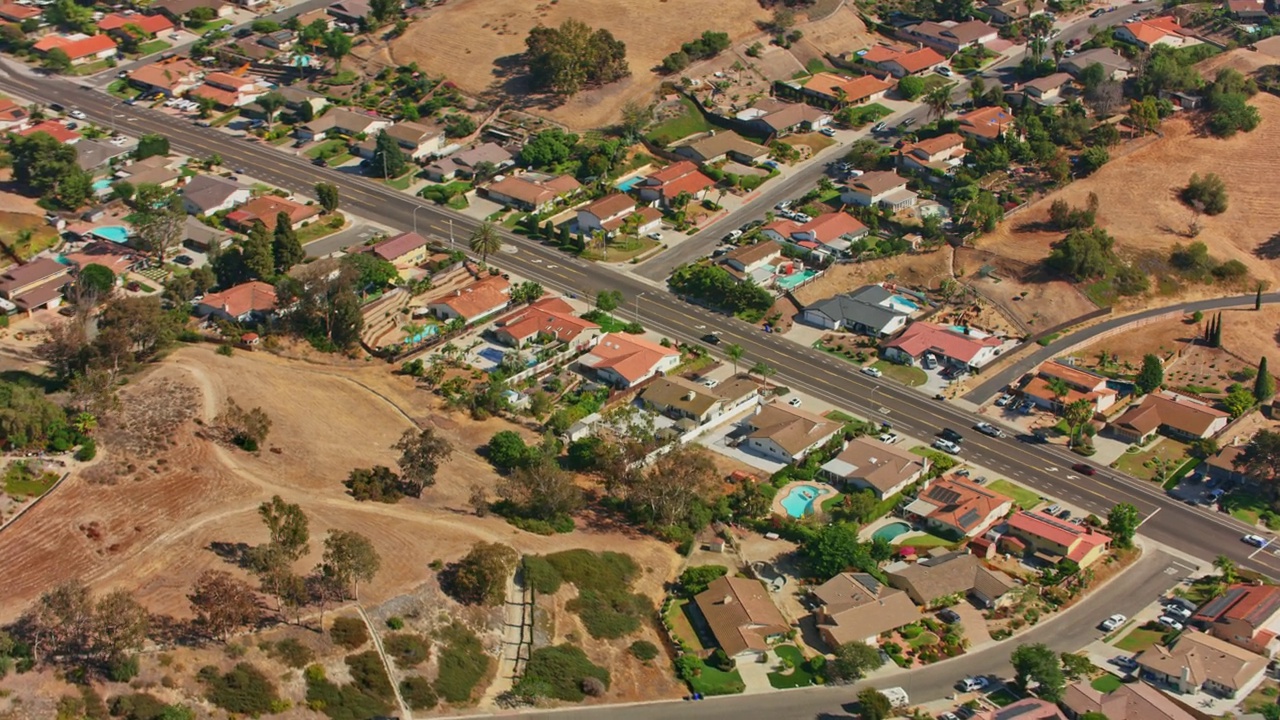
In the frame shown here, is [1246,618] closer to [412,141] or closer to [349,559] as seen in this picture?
[349,559]

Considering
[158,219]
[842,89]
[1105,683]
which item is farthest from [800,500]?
[842,89]

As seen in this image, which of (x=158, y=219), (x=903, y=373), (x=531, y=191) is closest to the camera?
(x=903, y=373)

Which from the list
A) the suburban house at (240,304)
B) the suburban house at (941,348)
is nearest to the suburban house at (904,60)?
the suburban house at (941,348)

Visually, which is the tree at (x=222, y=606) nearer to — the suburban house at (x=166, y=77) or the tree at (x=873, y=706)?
the tree at (x=873, y=706)

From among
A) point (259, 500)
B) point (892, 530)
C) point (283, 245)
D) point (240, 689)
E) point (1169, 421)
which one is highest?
point (240, 689)

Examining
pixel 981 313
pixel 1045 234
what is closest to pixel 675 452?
pixel 981 313

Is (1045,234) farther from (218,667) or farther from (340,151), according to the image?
(218,667)
